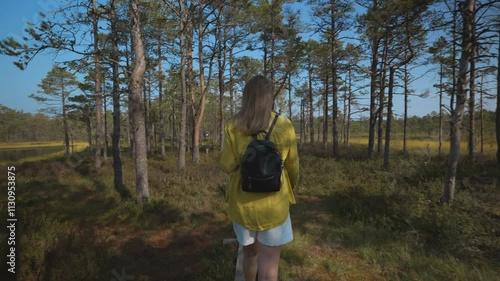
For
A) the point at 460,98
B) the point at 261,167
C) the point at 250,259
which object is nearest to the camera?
the point at 261,167

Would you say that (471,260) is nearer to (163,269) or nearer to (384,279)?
(384,279)

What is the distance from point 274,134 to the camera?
2.00m

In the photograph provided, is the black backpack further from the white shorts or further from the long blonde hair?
the white shorts

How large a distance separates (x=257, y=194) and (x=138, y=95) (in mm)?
6360

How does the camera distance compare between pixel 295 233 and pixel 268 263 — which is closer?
pixel 268 263

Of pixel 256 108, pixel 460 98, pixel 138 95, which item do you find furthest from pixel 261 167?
pixel 460 98

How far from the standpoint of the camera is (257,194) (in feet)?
6.43

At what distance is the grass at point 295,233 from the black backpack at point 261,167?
223 cm

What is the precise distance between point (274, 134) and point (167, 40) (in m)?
16.6

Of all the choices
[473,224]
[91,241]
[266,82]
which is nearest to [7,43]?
[91,241]

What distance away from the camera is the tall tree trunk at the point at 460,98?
6.89 metres

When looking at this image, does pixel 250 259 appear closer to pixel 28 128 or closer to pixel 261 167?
pixel 261 167

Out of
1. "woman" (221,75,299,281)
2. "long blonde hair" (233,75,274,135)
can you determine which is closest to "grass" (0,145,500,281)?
"woman" (221,75,299,281)

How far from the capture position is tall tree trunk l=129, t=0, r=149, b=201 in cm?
695
